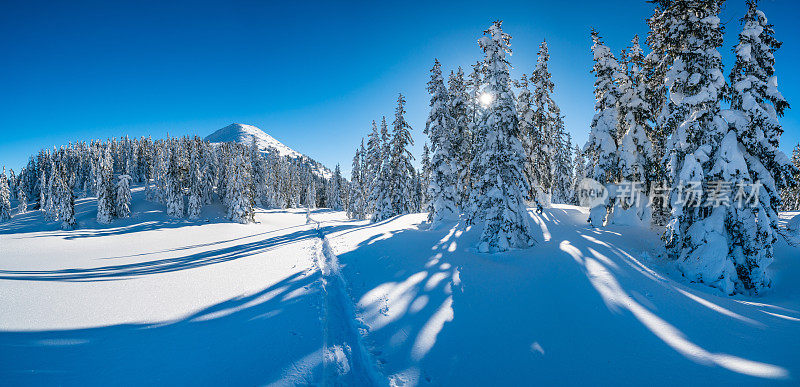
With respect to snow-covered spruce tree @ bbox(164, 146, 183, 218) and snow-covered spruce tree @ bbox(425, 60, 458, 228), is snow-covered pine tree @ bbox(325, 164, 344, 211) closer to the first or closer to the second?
snow-covered spruce tree @ bbox(164, 146, 183, 218)

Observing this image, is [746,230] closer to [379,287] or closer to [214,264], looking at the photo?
[379,287]

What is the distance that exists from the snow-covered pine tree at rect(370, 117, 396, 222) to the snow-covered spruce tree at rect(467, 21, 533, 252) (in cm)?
1909

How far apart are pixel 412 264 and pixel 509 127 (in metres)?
7.59

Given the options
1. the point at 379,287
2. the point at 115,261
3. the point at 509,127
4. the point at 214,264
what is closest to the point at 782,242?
the point at 509,127

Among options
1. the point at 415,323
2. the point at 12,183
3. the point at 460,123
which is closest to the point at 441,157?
the point at 460,123

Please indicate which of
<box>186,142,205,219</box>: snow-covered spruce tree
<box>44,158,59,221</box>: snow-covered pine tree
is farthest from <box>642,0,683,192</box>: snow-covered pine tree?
<box>44,158,59,221</box>: snow-covered pine tree

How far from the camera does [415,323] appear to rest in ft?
22.1

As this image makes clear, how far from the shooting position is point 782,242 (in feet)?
36.8

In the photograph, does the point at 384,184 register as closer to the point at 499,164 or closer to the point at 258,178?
the point at 499,164

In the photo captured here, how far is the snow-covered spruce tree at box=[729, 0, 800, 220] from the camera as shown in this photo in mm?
9547

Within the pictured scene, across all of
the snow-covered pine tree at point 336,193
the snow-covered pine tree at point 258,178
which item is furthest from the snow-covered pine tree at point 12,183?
the snow-covered pine tree at point 336,193

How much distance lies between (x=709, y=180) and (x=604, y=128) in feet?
22.0

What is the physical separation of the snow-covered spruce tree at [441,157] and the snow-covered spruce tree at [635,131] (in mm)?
10432

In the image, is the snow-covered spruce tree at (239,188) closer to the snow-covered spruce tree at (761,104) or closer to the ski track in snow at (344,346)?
the ski track in snow at (344,346)
